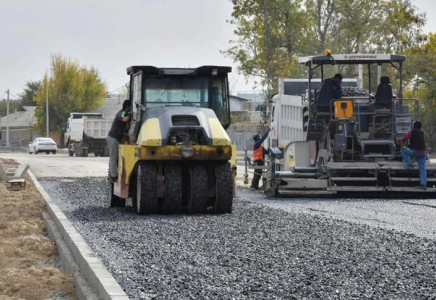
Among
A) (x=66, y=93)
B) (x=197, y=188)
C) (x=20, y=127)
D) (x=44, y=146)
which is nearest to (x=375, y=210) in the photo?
(x=197, y=188)

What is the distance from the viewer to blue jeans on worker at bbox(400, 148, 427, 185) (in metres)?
21.3

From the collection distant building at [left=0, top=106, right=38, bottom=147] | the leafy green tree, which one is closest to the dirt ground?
distant building at [left=0, top=106, right=38, bottom=147]

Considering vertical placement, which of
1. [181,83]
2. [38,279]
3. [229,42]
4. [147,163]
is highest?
[229,42]

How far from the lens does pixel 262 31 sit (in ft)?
163

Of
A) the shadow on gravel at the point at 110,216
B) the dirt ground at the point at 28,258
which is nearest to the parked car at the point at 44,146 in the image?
the dirt ground at the point at 28,258

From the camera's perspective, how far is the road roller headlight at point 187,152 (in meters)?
16.0

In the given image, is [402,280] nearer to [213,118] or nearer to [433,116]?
[213,118]

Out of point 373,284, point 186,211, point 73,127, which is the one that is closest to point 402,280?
point 373,284

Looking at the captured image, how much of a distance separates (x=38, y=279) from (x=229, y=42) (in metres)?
44.3

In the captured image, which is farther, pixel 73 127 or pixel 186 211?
pixel 73 127

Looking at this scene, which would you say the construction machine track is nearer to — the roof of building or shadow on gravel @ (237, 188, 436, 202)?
shadow on gravel @ (237, 188, 436, 202)

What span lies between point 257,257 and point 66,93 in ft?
307

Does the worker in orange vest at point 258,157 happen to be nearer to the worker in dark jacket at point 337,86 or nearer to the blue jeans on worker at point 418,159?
the worker in dark jacket at point 337,86

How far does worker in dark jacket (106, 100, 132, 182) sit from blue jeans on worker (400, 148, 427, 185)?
6.76m
